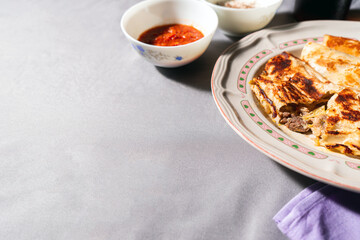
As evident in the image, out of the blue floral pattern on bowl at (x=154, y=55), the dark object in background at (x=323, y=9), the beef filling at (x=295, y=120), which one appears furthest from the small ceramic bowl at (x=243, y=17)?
the beef filling at (x=295, y=120)

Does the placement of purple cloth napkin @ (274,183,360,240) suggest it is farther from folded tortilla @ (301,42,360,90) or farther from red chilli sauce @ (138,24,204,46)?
red chilli sauce @ (138,24,204,46)

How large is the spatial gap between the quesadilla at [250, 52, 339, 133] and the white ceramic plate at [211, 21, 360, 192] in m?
0.05

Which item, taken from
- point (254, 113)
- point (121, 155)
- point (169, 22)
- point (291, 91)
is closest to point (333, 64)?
point (291, 91)

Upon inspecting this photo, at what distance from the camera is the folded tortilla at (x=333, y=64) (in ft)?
5.20

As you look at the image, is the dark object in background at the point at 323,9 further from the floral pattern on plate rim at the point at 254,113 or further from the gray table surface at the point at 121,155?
the gray table surface at the point at 121,155

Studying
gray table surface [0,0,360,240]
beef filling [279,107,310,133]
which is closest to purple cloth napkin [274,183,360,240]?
gray table surface [0,0,360,240]

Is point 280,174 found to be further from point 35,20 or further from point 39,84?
point 35,20

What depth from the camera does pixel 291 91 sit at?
61.2 inches

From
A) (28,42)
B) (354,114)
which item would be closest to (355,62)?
(354,114)

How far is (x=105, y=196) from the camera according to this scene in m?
1.33

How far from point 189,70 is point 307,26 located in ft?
2.57

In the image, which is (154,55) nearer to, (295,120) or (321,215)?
(295,120)

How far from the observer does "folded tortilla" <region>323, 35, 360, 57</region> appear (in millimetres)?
1750

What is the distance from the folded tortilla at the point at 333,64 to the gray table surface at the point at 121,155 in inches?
22.3
